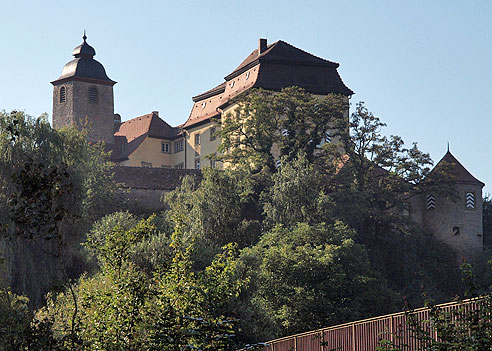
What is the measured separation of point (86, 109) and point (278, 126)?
31796mm

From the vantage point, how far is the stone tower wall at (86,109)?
90812 mm

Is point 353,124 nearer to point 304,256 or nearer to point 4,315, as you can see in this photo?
point 304,256

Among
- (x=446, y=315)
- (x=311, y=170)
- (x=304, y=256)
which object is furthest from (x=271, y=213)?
(x=446, y=315)

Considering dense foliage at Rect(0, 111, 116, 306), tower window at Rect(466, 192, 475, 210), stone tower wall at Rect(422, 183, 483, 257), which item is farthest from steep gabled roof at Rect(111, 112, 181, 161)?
dense foliage at Rect(0, 111, 116, 306)

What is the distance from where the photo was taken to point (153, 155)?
9050 cm

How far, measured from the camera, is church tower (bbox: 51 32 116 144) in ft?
299

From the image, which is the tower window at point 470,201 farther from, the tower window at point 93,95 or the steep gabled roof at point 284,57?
the tower window at point 93,95

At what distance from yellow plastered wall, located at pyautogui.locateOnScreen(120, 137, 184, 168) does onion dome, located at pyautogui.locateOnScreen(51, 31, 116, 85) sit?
6.36 metres

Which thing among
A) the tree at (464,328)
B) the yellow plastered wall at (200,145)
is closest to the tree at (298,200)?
the yellow plastered wall at (200,145)

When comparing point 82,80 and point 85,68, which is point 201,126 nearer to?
point 82,80

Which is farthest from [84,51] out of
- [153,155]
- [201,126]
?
[201,126]

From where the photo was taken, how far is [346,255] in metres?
52.8

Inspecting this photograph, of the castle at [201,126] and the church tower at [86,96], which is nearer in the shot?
the castle at [201,126]

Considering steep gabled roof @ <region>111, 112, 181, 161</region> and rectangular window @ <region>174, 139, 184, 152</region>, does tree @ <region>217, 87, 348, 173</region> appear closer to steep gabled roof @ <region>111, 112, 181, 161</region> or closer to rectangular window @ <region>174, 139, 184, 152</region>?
rectangular window @ <region>174, 139, 184, 152</region>
